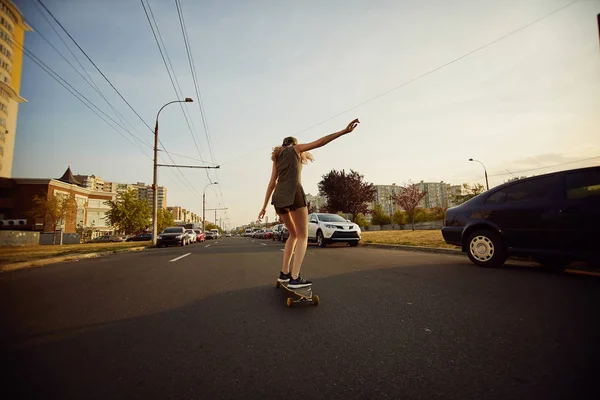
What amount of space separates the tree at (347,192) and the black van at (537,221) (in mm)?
29693

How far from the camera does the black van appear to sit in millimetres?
4494

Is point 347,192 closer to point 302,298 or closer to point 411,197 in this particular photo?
point 411,197

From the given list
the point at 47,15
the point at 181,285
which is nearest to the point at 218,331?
the point at 181,285

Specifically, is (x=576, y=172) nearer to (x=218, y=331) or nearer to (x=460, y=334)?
(x=460, y=334)

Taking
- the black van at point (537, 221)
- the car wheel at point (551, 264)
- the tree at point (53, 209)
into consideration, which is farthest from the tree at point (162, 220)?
the car wheel at point (551, 264)

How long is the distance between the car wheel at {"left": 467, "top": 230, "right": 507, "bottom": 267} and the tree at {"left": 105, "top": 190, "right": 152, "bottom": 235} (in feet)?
155

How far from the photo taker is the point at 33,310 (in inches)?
126

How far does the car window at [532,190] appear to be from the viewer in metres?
5.11

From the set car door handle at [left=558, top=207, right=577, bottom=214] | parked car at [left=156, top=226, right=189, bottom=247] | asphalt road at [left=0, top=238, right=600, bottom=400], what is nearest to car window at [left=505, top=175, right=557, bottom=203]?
car door handle at [left=558, top=207, right=577, bottom=214]

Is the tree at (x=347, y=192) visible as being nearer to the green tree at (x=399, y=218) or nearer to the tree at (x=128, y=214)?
the green tree at (x=399, y=218)

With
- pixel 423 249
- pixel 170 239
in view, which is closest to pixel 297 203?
pixel 423 249

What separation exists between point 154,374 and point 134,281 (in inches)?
154

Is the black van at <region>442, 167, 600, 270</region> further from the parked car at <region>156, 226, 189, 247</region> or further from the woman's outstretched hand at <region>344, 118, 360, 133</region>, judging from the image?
the parked car at <region>156, 226, 189, 247</region>

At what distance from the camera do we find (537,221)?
502 cm
